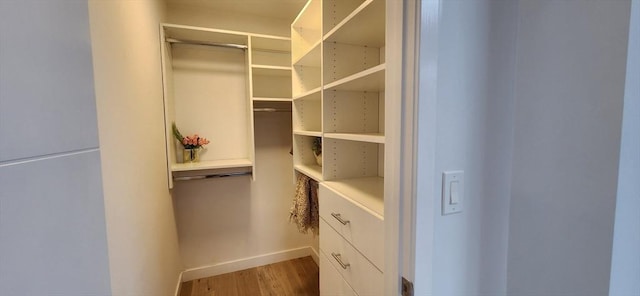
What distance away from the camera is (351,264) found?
3.75ft

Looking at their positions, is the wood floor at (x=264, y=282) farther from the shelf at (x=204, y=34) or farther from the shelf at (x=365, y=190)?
the shelf at (x=204, y=34)

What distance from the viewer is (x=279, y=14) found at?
2.37 metres

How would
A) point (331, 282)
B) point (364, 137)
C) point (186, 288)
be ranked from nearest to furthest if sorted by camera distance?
1. point (364, 137)
2. point (331, 282)
3. point (186, 288)

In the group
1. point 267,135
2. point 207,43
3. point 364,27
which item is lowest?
point 267,135

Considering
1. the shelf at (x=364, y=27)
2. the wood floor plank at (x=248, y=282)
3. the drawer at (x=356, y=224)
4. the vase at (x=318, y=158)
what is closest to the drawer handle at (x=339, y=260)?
the drawer at (x=356, y=224)

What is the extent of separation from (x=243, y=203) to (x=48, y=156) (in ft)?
7.44

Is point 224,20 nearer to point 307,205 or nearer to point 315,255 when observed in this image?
point 307,205

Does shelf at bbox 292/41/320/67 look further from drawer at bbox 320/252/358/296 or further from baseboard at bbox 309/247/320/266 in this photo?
baseboard at bbox 309/247/320/266

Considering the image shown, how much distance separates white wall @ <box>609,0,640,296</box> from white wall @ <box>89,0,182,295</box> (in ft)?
4.35

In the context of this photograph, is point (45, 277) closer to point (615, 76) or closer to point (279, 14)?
point (615, 76)

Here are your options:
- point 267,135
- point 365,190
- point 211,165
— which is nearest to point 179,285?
point 211,165

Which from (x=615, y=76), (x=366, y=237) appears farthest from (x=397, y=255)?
(x=615, y=76)

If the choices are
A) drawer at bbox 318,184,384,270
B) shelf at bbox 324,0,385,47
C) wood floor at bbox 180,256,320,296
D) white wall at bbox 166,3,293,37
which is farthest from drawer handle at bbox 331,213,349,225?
white wall at bbox 166,3,293,37

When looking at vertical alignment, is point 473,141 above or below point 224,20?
below
